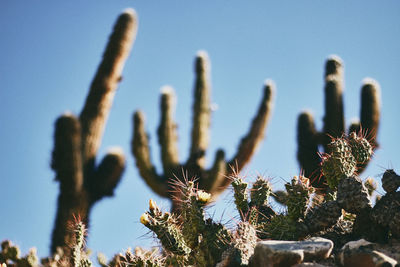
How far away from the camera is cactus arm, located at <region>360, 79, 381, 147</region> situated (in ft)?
36.8

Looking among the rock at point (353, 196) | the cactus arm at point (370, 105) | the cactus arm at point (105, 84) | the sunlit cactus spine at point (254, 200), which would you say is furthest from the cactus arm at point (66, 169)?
the rock at point (353, 196)

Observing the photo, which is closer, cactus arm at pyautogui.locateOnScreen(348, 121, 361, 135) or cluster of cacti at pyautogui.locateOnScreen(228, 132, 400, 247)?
cluster of cacti at pyautogui.locateOnScreen(228, 132, 400, 247)

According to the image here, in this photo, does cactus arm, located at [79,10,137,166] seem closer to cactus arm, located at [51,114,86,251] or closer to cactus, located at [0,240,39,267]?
cactus arm, located at [51,114,86,251]

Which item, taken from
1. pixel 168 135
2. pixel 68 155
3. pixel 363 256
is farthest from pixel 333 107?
pixel 363 256

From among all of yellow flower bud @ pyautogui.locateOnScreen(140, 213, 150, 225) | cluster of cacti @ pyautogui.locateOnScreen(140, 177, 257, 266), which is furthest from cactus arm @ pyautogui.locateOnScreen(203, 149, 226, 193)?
yellow flower bud @ pyautogui.locateOnScreen(140, 213, 150, 225)

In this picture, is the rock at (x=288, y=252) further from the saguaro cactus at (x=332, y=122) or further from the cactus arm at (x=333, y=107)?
the cactus arm at (x=333, y=107)

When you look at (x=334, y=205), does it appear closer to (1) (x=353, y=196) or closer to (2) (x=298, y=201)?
(1) (x=353, y=196)

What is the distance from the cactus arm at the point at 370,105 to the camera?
11211mm

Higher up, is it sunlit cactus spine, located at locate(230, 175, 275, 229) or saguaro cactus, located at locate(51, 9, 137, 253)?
saguaro cactus, located at locate(51, 9, 137, 253)

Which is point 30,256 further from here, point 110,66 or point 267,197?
point 110,66

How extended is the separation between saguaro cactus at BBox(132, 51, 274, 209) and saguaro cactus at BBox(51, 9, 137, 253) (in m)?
0.69

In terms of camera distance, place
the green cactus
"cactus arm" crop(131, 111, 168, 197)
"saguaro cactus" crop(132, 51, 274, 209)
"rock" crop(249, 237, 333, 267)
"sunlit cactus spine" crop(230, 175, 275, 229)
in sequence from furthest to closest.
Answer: "cactus arm" crop(131, 111, 168, 197) < "saguaro cactus" crop(132, 51, 274, 209) < "sunlit cactus spine" crop(230, 175, 275, 229) < the green cactus < "rock" crop(249, 237, 333, 267)

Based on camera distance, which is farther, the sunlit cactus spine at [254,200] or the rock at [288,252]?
the sunlit cactus spine at [254,200]

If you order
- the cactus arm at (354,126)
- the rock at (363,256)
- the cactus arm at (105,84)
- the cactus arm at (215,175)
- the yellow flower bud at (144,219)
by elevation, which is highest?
the cactus arm at (105,84)
